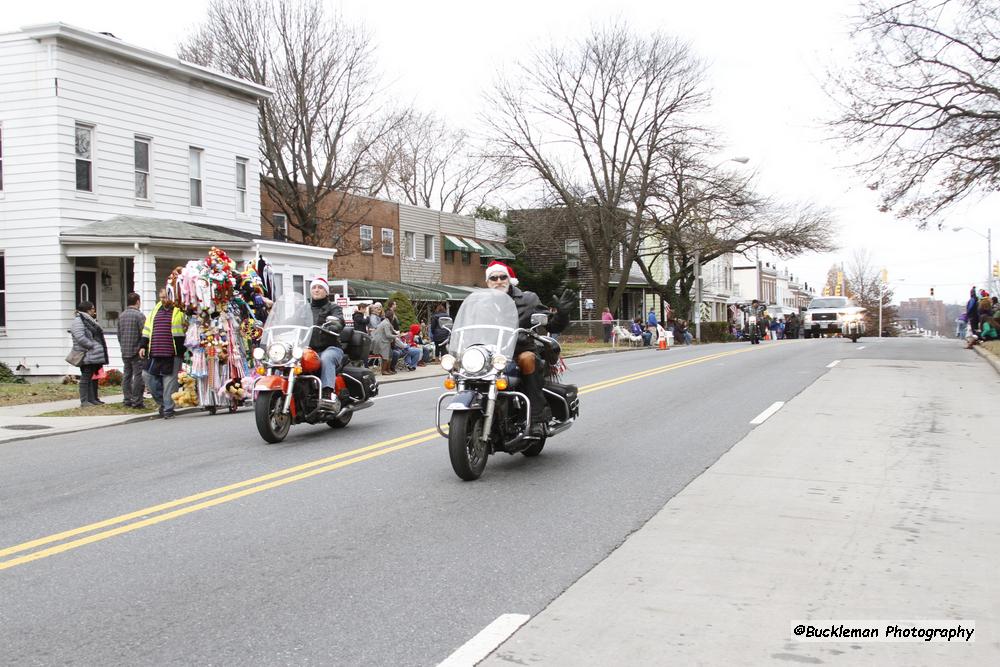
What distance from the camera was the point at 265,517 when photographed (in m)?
6.81

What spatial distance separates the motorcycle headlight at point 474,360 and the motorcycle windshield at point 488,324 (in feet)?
0.54

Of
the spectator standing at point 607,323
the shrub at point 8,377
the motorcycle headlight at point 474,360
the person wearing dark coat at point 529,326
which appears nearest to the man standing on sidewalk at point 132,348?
the shrub at point 8,377

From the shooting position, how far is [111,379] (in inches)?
811

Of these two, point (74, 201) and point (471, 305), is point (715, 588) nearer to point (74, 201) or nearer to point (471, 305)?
point (471, 305)

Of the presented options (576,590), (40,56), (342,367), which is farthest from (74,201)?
(576,590)

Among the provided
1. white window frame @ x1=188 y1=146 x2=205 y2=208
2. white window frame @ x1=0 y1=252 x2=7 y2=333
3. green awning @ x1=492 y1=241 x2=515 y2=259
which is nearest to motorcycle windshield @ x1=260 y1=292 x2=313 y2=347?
white window frame @ x1=0 y1=252 x2=7 y2=333

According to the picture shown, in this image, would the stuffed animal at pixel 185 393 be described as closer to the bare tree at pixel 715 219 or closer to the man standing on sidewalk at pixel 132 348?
the man standing on sidewalk at pixel 132 348

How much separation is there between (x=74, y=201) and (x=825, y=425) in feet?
60.5

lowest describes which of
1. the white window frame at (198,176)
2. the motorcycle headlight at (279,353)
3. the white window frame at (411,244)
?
the motorcycle headlight at (279,353)

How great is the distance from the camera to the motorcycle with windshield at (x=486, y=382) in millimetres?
7820

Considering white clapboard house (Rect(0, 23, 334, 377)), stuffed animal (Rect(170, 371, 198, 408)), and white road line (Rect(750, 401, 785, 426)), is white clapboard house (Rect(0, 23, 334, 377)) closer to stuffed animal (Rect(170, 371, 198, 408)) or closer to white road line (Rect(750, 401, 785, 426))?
stuffed animal (Rect(170, 371, 198, 408))

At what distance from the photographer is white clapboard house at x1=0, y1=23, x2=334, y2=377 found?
2217 centimetres

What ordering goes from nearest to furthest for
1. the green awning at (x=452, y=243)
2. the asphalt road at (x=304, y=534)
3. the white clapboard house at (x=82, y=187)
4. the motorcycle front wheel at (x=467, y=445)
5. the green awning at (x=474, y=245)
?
the asphalt road at (x=304, y=534) → the motorcycle front wheel at (x=467, y=445) → the white clapboard house at (x=82, y=187) → the green awning at (x=452, y=243) → the green awning at (x=474, y=245)

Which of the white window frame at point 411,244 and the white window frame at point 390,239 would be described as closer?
the white window frame at point 390,239
